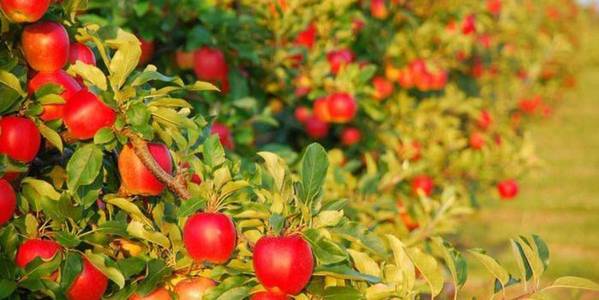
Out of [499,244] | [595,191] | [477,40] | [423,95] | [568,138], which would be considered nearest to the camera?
[423,95]

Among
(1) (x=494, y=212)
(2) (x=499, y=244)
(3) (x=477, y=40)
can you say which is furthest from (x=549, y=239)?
(3) (x=477, y=40)

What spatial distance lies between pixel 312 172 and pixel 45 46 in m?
0.49

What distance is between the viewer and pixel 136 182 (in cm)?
145

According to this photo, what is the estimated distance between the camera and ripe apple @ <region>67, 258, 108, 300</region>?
4.58ft

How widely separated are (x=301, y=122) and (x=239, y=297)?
2.28 meters

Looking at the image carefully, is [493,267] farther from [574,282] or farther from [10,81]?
[10,81]

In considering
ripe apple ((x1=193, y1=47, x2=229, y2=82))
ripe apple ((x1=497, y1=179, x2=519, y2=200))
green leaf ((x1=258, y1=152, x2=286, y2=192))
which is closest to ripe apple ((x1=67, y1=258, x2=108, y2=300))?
green leaf ((x1=258, y1=152, x2=286, y2=192))

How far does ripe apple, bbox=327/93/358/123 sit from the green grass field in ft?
3.82

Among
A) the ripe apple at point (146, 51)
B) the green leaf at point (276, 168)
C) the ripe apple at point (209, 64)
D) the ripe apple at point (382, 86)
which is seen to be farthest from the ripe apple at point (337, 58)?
the green leaf at point (276, 168)

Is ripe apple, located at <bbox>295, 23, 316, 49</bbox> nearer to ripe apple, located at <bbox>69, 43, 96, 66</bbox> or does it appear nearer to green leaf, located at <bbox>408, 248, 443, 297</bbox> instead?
ripe apple, located at <bbox>69, 43, 96, 66</bbox>

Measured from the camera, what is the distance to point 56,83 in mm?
1462

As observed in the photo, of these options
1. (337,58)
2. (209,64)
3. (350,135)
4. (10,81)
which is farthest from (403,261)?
(350,135)

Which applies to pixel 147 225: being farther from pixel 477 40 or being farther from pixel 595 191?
pixel 595 191

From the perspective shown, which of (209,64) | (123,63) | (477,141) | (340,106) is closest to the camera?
(123,63)
